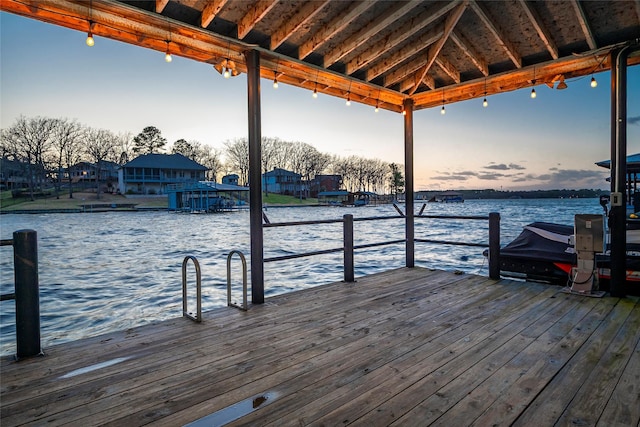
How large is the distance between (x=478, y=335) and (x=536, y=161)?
77.8 feet

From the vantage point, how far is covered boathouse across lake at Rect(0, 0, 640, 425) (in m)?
1.99

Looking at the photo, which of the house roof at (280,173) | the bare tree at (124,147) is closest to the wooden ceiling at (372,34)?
the bare tree at (124,147)

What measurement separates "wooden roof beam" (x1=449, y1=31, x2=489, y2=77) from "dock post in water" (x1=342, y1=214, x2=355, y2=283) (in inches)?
100.0

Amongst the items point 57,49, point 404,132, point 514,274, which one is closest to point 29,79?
point 57,49

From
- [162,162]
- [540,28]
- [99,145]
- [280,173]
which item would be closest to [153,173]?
[162,162]

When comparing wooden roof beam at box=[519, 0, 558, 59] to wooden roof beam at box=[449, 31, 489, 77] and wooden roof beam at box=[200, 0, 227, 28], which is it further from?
wooden roof beam at box=[200, 0, 227, 28]

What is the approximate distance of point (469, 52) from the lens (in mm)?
4484

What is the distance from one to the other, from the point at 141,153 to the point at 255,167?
58334 millimetres

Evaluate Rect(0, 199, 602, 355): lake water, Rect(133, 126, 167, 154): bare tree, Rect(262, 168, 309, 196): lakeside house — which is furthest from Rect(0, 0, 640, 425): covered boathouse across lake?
Rect(262, 168, 309, 196): lakeside house

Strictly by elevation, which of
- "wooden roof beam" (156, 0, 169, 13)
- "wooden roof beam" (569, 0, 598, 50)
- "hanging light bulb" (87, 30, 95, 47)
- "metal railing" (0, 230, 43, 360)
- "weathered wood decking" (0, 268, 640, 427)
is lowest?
"weathered wood decking" (0, 268, 640, 427)

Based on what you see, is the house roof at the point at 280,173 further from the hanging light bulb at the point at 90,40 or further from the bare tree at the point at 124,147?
the hanging light bulb at the point at 90,40

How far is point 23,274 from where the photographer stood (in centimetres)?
263

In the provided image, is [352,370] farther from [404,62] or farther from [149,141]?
[149,141]

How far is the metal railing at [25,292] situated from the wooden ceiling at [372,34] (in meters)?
1.80
